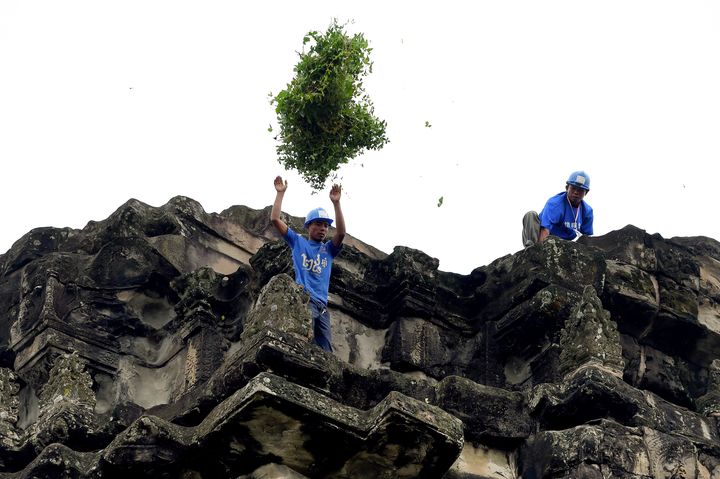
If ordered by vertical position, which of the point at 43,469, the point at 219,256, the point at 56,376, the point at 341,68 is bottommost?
the point at 43,469

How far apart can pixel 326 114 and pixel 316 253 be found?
5.30 feet

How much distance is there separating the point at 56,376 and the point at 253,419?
114 inches

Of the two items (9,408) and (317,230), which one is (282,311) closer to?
(317,230)

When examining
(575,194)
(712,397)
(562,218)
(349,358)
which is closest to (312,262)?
(349,358)

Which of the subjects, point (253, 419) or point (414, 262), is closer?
point (253, 419)

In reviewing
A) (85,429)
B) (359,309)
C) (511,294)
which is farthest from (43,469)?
(511,294)

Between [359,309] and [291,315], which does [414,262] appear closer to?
[359,309]

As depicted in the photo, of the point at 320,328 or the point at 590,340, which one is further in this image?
the point at 320,328

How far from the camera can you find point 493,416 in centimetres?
1516

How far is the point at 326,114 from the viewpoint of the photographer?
16.7 meters

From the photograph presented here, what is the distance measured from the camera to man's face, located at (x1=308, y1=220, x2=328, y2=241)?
16.0 metres

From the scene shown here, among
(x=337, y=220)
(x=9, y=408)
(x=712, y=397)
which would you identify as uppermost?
(x=337, y=220)

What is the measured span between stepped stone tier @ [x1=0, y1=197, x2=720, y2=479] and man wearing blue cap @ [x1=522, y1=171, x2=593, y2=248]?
0.25m

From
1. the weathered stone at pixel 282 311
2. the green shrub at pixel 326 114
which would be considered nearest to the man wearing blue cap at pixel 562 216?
the green shrub at pixel 326 114
